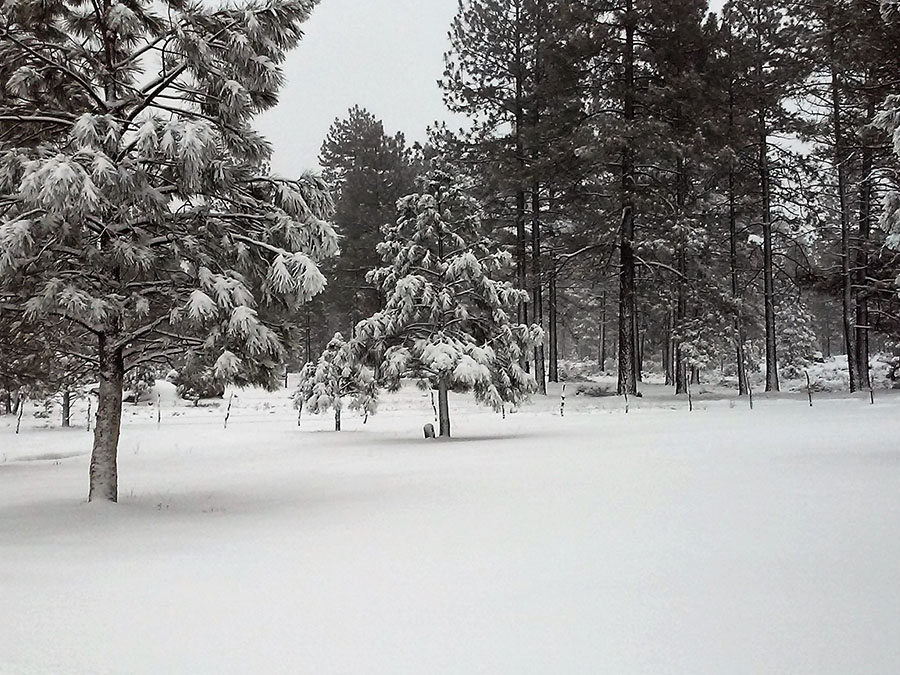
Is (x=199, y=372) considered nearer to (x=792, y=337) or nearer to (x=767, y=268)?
(x=767, y=268)

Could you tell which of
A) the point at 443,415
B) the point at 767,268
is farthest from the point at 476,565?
the point at 767,268

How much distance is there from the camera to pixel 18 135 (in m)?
10.2

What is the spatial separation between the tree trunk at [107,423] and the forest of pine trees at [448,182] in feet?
0.11

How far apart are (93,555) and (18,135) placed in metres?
6.50

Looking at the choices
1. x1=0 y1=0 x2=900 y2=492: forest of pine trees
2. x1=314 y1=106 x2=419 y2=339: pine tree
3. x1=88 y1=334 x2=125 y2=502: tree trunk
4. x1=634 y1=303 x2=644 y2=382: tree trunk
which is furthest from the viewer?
x1=314 y1=106 x2=419 y2=339: pine tree

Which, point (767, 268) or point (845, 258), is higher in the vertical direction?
point (845, 258)

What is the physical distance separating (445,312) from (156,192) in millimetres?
11306

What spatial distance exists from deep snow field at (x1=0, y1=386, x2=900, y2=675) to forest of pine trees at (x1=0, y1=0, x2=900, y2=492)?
2.28 metres

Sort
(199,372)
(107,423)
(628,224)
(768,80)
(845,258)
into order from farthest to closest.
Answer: (768,80) < (845,258) < (628,224) < (107,423) < (199,372)

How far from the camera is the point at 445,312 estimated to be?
64.2ft

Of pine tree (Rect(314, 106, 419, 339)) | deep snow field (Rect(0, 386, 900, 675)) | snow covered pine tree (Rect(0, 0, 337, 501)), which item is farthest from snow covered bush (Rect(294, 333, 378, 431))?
pine tree (Rect(314, 106, 419, 339))

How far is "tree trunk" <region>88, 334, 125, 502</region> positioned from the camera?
9.75 metres

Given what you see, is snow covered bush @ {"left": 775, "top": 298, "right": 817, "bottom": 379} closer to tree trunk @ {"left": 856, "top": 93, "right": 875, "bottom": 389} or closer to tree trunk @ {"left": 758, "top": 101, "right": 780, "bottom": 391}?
tree trunk @ {"left": 856, "top": 93, "right": 875, "bottom": 389}

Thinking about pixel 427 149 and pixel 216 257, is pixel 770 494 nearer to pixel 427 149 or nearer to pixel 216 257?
pixel 216 257
